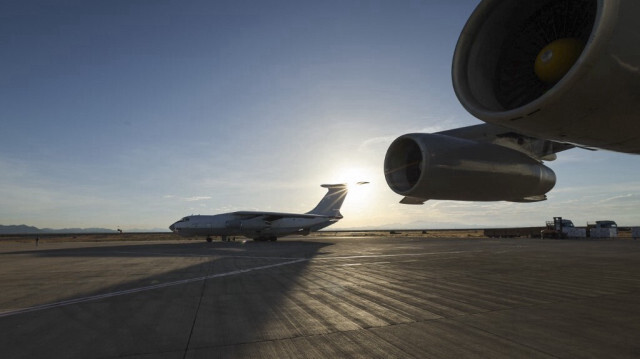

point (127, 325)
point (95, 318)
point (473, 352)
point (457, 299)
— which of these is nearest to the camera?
point (473, 352)

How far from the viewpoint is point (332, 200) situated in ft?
139

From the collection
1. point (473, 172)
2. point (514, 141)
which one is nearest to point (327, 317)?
point (473, 172)

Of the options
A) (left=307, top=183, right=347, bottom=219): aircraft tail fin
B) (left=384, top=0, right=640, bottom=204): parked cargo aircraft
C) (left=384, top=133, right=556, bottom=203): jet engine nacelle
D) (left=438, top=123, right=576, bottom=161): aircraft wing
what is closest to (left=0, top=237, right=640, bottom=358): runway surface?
(left=384, top=133, right=556, bottom=203): jet engine nacelle

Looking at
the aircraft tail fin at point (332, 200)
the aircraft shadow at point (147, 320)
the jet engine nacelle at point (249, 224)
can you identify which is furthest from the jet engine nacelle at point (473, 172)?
the aircraft tail fin at point (332, 200)

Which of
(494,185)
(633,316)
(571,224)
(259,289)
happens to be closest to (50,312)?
(259,289)

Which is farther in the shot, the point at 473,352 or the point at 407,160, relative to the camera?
the point at 407,160

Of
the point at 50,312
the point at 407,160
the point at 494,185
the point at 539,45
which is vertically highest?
the point at 539,45

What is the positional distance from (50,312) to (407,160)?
6.97 metres

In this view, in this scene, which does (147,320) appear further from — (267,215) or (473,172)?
(267,215)

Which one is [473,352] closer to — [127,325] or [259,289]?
[127,325]

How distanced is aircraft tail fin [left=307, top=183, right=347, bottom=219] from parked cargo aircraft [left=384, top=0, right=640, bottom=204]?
1354 inches

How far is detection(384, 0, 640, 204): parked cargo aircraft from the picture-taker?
2766mm

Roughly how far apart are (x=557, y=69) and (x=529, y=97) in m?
1.09

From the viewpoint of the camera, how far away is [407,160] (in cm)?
761
